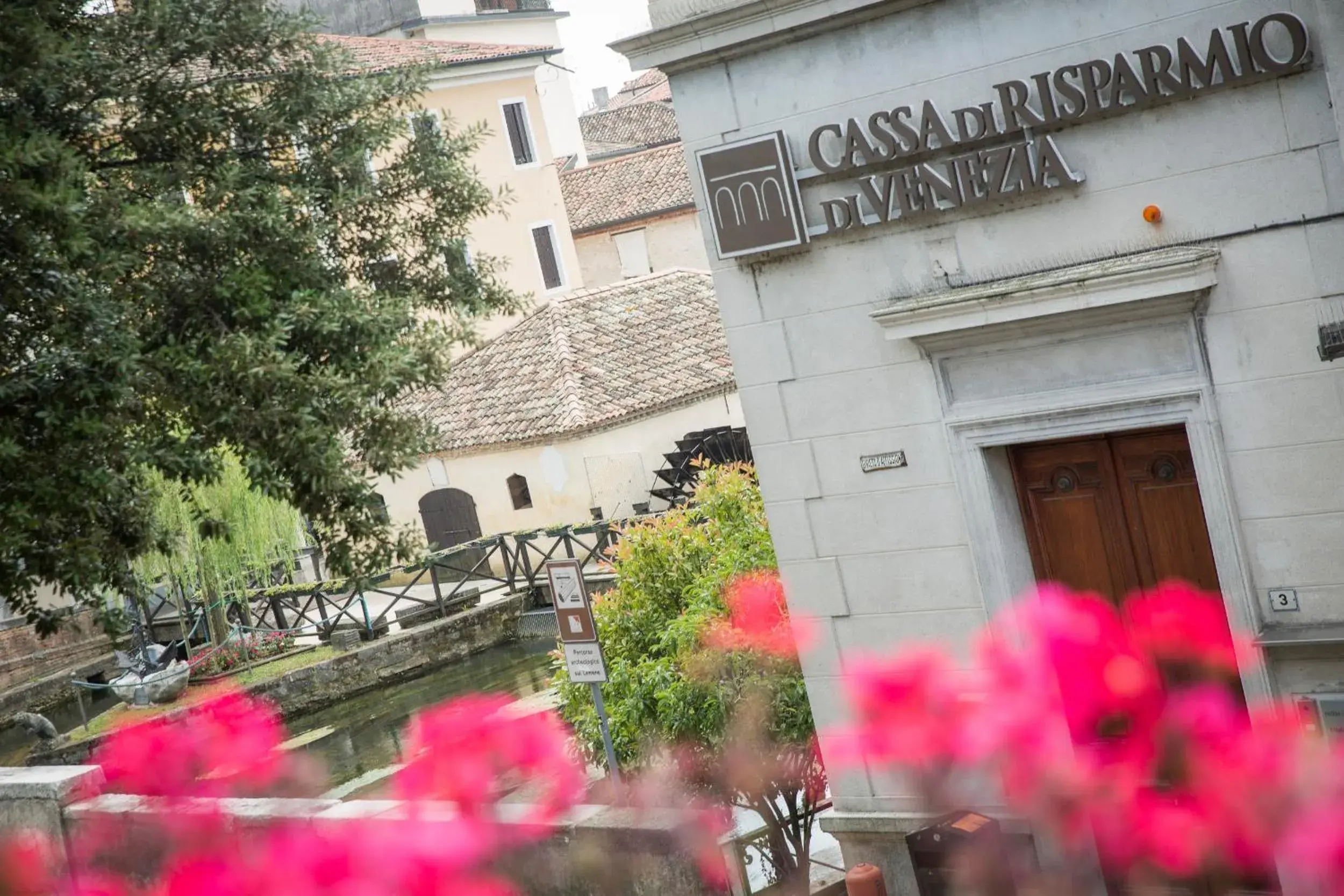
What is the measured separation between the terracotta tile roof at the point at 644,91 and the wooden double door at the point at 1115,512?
5145 cm

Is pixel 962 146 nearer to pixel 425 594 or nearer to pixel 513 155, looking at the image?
pixel 425 594

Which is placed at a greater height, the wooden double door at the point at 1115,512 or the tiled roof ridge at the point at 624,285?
the tiled roof ridge at the point at 624,285

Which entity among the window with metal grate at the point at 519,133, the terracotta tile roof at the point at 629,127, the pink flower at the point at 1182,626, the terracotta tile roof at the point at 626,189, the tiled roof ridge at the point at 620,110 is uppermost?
the tiled roof ridge at the point at 620,110

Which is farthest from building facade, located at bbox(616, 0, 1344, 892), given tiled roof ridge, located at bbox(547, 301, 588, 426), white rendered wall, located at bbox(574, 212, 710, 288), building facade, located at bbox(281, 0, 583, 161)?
building facade, located at bbox(281, 0, 583, 161)

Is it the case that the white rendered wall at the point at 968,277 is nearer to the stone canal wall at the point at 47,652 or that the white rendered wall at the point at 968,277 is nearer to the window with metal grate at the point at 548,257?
the stone canal wall at the point at 47,652

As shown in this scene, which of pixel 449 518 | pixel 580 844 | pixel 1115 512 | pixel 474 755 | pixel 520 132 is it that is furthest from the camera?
pixel 520 132

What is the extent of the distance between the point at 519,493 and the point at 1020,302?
1977 cm

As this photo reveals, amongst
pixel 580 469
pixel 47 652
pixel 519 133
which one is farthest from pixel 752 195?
pixel 519 133

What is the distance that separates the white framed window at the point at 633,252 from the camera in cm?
3947

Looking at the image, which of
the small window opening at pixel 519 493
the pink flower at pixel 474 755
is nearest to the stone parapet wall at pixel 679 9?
the pink flower at pixel 474 755

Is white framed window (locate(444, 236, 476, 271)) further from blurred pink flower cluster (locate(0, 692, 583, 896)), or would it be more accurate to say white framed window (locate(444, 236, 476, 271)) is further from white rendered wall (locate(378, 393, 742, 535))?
white rendered wall (locate(378, 393, 742, 535))

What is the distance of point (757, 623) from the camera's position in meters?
8.84

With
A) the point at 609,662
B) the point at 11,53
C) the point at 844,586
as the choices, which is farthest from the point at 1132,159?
the point at 11,53

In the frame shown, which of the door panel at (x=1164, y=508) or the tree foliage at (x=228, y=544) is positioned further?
the tree foliage at (x=228, y=544)
